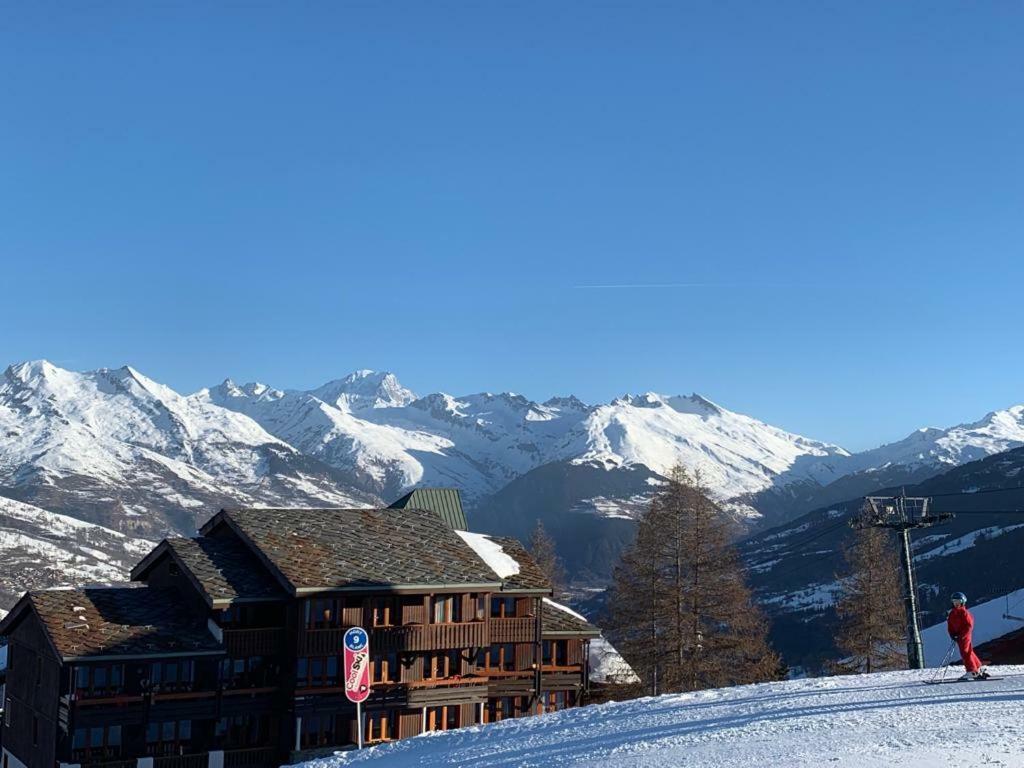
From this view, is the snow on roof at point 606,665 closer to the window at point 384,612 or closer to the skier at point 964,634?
the window at point 384,612

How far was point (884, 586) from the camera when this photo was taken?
54250 mm

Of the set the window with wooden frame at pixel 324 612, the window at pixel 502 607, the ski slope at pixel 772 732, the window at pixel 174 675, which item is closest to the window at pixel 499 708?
the window at pixel 502 607

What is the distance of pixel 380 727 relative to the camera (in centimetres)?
4575

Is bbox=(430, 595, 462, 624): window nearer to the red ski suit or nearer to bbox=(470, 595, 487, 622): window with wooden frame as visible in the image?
bbox=(470, 595, 487, 622): window with wooden frame

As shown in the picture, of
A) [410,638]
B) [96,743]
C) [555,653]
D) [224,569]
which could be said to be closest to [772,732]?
[410,638]

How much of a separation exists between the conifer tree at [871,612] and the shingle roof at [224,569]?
28.0 m

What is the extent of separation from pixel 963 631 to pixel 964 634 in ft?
0.24

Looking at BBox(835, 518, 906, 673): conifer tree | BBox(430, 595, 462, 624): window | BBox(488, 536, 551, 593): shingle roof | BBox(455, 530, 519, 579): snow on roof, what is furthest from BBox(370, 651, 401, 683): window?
BBox(835, 518, 906, 673): conifer tree

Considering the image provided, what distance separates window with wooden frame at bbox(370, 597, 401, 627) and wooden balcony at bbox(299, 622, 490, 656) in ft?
1.64

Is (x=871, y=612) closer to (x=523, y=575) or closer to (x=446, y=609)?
(x=523, y=575)

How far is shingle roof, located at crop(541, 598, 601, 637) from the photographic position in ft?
172

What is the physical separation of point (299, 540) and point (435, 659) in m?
7.84

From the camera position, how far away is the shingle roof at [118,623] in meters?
41.3

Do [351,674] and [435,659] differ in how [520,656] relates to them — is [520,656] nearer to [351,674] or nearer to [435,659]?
[435,659]
